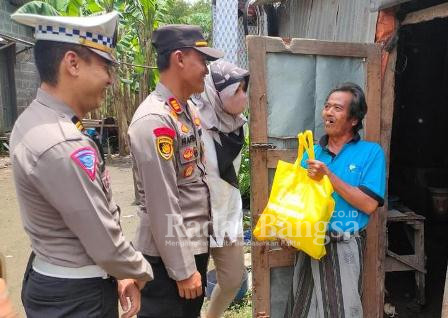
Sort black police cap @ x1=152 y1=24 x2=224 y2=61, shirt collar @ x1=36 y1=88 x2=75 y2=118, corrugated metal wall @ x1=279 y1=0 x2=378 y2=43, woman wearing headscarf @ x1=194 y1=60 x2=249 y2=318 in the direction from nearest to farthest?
shirt collar @ x1=36 y1=88 x2=75 y2=118
black police cap @ x1=152 y1=24 x2=224 y2=61
woman wearing headscarf @ x1=194 y1=60 x2=249 y2=318
corrugated metal wall @ x1=279 y1=0 x2=378 y2=43

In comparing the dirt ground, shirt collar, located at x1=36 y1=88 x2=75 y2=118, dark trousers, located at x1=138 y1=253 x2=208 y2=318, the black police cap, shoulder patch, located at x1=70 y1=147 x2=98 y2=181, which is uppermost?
the black police cap

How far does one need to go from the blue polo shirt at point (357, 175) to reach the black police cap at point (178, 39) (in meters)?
0.95

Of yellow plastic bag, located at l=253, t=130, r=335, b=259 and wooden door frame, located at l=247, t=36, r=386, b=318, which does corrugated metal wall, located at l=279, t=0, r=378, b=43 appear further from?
yellow plastic bag, located at l=253, t=130, r=335, b=259

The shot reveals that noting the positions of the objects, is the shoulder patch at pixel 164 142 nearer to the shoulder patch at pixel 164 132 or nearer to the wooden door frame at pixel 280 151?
the shoulder patch at pixel 164 132

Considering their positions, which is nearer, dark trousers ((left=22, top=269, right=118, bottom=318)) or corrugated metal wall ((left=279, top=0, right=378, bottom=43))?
dark trousers ((left=22, top=269, right=118, bottom=318))

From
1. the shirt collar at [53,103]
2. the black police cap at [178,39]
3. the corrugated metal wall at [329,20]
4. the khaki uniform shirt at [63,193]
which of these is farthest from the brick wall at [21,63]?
the khaki uniform shirt at [63,193]

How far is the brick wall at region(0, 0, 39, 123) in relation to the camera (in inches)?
467

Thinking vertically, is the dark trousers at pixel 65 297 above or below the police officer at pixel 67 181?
below

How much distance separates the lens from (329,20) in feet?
12.8

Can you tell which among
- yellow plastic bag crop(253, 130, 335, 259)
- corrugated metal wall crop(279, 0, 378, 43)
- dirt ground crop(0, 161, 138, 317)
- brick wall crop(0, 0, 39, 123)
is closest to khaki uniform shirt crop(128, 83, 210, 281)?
yellow plastic bag crop(253, 130, 335, 259)

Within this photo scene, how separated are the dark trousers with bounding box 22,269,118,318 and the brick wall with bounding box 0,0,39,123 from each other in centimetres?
1222

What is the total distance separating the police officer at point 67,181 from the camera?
1.35m

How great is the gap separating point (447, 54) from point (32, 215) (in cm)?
478

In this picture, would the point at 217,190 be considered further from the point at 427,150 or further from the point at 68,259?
the point at 427,150
